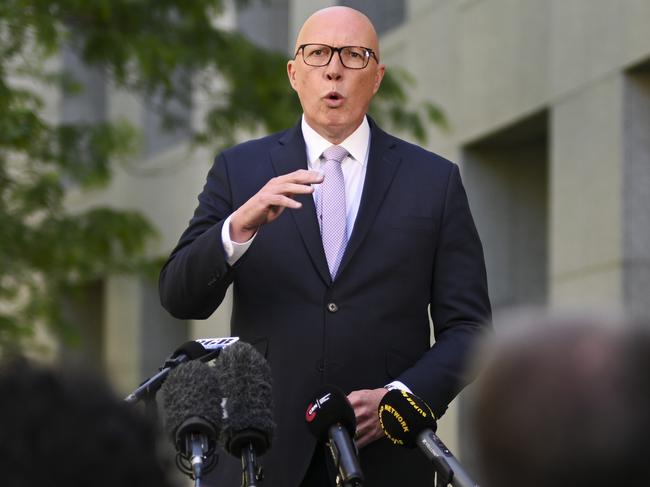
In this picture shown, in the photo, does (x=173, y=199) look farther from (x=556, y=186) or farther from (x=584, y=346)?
(x=584, y=346)

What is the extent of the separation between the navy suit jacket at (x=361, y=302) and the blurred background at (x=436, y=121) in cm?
581

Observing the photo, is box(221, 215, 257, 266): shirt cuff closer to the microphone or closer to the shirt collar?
the microphone

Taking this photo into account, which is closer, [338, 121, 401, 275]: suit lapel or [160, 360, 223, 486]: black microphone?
[160, 360, 223, 486]: black microphone

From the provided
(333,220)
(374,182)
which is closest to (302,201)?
(333,220)

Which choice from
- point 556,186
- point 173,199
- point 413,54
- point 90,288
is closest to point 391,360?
point 556,186

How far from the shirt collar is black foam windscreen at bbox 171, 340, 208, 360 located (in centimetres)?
99

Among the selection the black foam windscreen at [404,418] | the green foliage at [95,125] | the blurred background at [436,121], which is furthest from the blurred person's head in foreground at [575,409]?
the green foliage at [95,125]

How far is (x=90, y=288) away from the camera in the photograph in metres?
24.6

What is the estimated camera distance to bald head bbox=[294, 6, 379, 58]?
4.87 m

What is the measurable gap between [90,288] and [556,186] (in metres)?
13.5

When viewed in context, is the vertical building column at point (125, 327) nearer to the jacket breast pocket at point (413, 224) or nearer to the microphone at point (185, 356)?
the jacket breast pocket at point (413, 224)

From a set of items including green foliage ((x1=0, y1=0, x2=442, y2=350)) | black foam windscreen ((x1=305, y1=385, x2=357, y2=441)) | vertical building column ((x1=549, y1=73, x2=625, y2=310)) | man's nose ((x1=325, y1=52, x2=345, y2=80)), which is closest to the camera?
black foam windscreen ((x1=305, y1=385, x2=357, y2=441))

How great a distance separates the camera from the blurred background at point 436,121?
11.1 m

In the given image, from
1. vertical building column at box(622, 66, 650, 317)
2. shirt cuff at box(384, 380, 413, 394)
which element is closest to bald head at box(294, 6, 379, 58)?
shirt cuff at box(384, 380, 413, 394)
